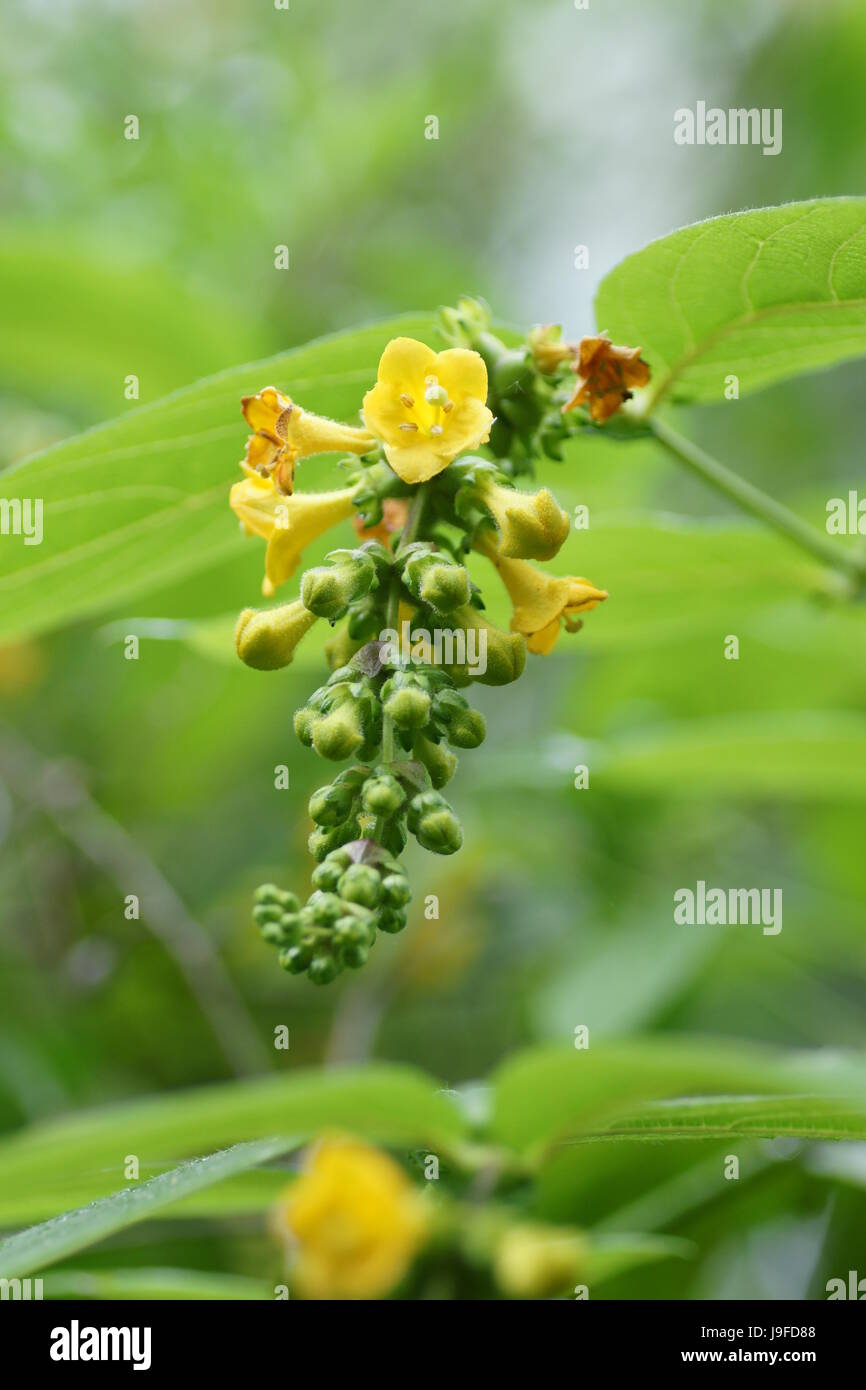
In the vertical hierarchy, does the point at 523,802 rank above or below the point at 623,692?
below

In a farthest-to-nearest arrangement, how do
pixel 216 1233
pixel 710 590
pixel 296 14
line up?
pixel 296 14 → pixel 216 1233 → pixel 710 590

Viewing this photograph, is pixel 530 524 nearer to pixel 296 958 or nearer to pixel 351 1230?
pixel 296 958

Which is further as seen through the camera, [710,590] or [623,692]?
[623,692]

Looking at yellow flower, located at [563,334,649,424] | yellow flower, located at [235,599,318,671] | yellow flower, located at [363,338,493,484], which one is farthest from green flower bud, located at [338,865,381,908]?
yellow flower, located at [563,334,649,424]

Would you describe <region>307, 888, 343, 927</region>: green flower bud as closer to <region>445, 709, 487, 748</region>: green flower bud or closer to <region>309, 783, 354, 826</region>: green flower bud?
<region>309, 783, 354, 826</region>: green flower bud

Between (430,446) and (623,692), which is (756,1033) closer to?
(623,692)
